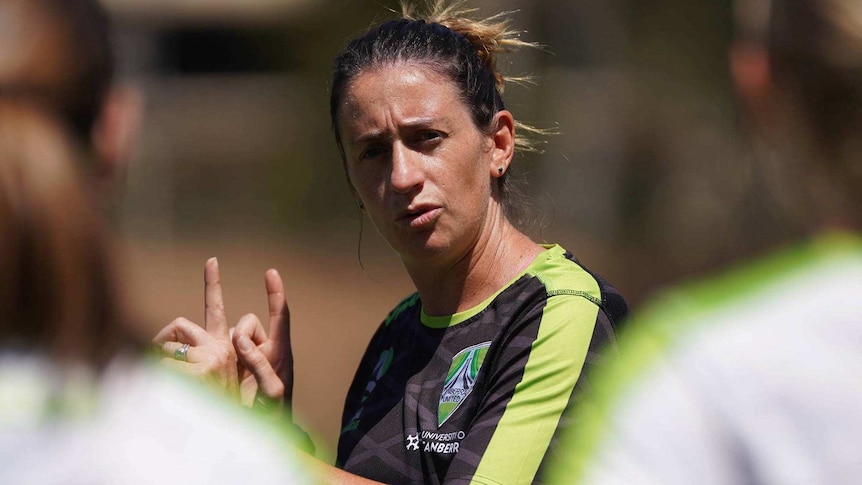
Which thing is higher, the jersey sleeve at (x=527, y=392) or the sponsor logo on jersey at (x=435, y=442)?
the jersey sleeve at (x=527, y=392)

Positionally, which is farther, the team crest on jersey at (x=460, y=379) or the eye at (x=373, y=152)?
the eye at (x=373, y=152)

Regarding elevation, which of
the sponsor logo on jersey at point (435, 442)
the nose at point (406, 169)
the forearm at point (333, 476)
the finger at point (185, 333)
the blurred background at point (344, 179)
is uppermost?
the nose at point (406, 169)

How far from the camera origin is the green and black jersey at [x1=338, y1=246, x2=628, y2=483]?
230 cm

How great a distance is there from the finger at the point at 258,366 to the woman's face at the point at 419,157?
0.47m

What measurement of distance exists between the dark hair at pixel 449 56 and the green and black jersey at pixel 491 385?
440mm

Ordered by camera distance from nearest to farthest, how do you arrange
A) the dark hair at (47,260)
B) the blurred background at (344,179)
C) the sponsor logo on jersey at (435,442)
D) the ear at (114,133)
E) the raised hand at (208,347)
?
the dark hair at (47,260) → the ear at (114,133) → the sponsor logo on jersey at (435,442) → the raised hand at (208,347) → the blurred background at (344,179)

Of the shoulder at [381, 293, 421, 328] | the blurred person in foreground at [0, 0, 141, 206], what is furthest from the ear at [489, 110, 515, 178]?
the blurred person in foreground at [0, 0, 141, 206]

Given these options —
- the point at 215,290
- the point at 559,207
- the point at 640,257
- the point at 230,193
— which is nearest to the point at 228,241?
the point at 230,193

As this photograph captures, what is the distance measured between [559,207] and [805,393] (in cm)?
1409

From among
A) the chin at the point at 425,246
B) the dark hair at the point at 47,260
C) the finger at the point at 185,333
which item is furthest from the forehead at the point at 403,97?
the dark hair at the point at 47,260

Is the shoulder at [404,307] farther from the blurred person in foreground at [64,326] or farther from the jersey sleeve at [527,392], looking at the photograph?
the blurred person in foreground at [64,326]

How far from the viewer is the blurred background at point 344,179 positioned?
15477 millimetres

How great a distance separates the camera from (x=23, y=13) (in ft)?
4.39

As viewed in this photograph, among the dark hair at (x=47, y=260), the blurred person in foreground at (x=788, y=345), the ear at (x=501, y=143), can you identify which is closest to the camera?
the blurred person in foreground at (x=788, y=345)
